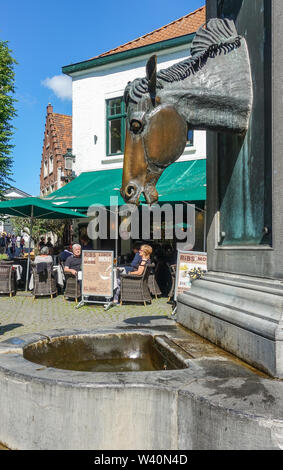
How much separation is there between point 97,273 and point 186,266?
2151 mm

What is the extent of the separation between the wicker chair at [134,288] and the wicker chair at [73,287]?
120cm

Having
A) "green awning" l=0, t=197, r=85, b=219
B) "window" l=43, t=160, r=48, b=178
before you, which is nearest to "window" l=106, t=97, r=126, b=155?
"green awning" l=0, t=197, r=85, b=219

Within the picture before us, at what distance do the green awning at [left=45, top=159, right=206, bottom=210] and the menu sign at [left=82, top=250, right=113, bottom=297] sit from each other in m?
2.25

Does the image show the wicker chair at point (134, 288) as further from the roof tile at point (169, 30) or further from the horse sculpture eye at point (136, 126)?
the roof tile at point (169, 30)

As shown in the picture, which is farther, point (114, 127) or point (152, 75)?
point (114, 127)

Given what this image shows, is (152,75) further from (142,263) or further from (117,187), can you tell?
(117,187)

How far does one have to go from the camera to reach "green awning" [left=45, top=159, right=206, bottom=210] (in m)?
10.2

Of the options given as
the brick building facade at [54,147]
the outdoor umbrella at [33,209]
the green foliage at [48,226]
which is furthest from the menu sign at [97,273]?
the brick building facade at [54,147]

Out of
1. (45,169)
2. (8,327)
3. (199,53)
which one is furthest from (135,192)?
(45,169)

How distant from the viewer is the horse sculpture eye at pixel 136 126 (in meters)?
2.49

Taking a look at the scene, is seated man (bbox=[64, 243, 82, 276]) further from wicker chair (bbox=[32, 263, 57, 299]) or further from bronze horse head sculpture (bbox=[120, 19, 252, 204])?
bronze horse head sculpture (bbox=[120, 19, 252, 204])

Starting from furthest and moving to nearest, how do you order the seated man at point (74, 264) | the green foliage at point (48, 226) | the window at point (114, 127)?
1. the green foliage at point (48, 226)
2. the window at point (114, 127)
3. the seated man at point (74, 264)

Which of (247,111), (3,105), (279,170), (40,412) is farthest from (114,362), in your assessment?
(3,105)

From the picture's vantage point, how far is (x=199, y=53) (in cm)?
259
